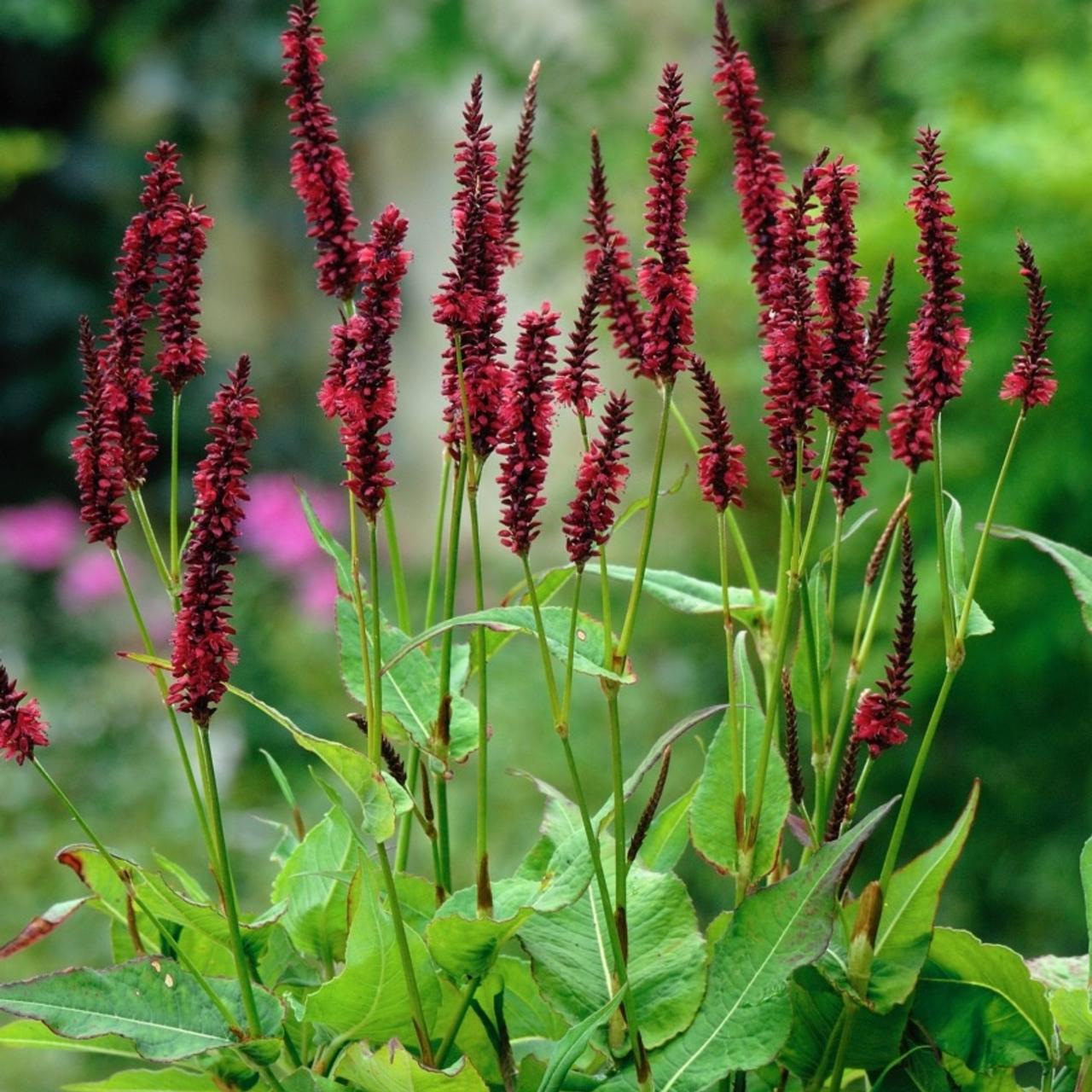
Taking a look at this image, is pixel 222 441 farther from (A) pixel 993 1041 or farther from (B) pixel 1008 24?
(B) pixel 1008 24

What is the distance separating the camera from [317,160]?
2.20ft

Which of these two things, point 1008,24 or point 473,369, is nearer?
point 473,369

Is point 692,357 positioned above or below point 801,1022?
above

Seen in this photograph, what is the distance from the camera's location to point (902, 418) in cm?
67

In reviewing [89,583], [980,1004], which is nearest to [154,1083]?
[980,1004]

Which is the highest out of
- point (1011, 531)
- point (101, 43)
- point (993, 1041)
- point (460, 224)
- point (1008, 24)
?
point (101, 43)

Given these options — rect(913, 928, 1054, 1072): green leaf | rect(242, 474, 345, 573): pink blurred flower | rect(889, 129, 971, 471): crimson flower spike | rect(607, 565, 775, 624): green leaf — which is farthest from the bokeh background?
rect(889, 129, 971, 471): crimson flower spike

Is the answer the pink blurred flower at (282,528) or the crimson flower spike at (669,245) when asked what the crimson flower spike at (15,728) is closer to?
the crimson flower spike at (669,245)

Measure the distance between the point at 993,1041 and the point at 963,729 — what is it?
2524 millimetres

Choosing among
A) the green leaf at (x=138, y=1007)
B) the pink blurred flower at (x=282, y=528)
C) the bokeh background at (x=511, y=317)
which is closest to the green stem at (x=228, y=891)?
the green leaf at (x=138, y=1007)

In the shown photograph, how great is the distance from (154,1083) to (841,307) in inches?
→ 17.6

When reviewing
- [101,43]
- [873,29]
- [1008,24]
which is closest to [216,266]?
[101,43]

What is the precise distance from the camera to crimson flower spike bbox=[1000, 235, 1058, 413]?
614 millimetres

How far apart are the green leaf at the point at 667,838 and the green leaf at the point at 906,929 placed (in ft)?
0.40
